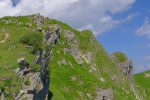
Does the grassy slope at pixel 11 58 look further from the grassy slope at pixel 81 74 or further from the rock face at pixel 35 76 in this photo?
the grassy slope at pixel 81 74

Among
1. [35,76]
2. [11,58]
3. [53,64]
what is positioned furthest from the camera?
[53,64]

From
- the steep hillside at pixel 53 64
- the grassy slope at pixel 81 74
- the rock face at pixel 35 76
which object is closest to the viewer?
the rock face at pixel 35 76

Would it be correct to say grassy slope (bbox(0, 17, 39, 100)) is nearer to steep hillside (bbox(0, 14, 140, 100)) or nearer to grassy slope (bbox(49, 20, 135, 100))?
steep hillside (bbox(0, 14, 140, 100))

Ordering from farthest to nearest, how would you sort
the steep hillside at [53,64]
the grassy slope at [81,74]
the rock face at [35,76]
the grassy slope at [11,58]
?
the grassy slope at [81,74] < the steep hillside at [53,64] < the rock face at [35,76] < the grassy slope at [11,58]

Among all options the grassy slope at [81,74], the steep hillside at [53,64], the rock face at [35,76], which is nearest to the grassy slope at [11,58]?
the steep hillside at [53,64]

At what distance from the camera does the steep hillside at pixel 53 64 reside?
46.8m

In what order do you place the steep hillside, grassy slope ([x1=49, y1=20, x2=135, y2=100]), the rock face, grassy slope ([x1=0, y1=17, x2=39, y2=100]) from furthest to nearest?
1. grassy slope ([x1=49, y1=20, x2=135, y2=100])
2. the steep hillside
3. the rock face
4. grassy slope ([x1=0, y1=17, x2=39, y2=100])

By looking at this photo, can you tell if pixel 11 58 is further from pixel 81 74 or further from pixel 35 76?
pixel 81 74

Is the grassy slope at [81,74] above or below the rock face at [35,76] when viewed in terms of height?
above

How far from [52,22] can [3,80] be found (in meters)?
73.0

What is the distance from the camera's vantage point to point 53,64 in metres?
97.3

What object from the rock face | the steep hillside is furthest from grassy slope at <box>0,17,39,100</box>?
the rock face

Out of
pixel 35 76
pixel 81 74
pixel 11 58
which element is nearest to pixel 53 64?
pixel 81 74

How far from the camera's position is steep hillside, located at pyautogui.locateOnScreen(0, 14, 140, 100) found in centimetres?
4683
